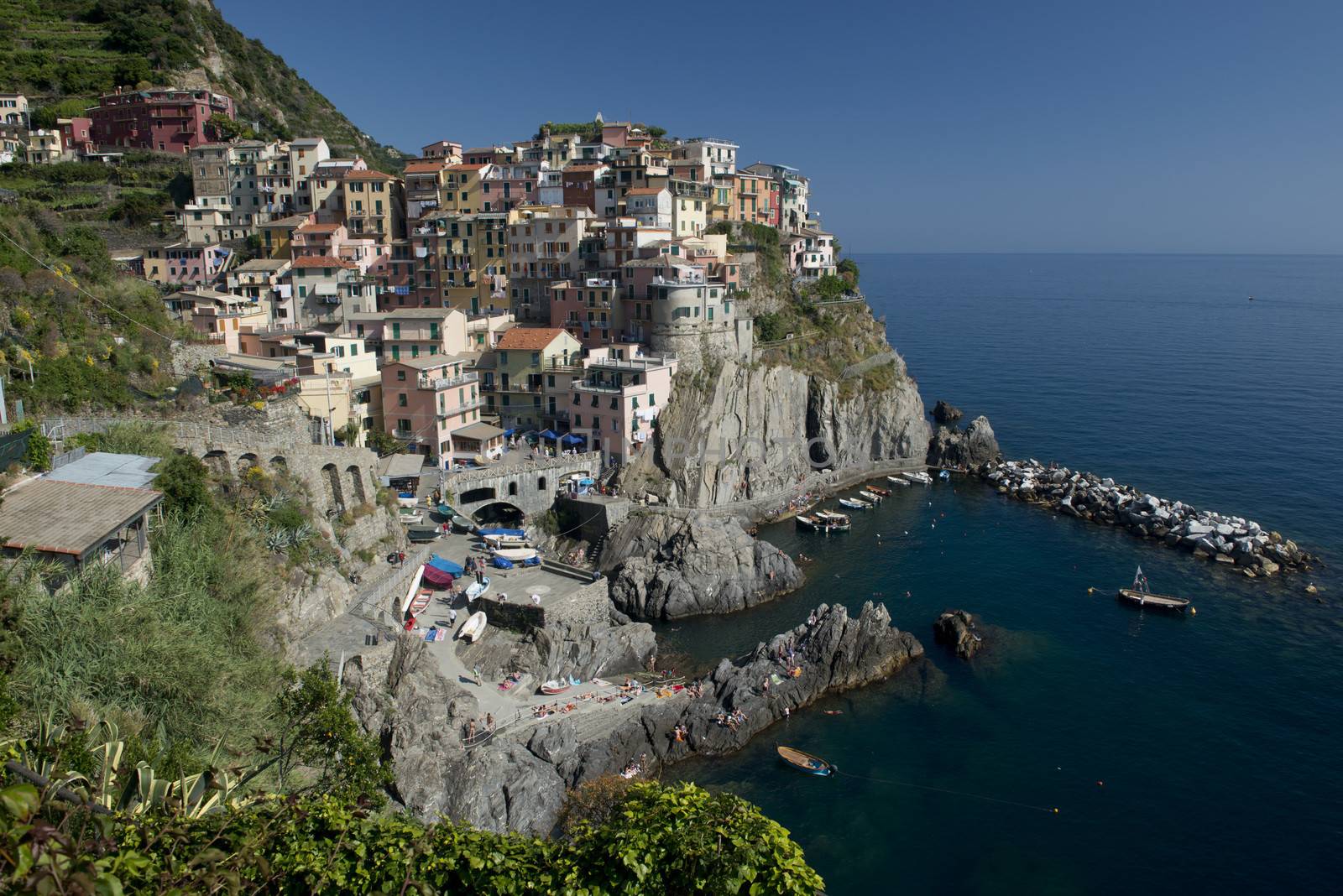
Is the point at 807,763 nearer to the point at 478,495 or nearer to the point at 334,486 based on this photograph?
the point at 334,486

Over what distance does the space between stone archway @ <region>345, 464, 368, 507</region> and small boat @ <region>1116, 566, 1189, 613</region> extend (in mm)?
35462

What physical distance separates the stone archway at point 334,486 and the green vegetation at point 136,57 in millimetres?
53905

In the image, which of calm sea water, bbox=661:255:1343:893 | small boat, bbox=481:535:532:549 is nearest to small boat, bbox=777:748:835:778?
calm sea water, bbox=661:255:1343:893

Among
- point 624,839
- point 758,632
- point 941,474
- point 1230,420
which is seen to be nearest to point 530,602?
point 758,632

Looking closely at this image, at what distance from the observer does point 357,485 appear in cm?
3556

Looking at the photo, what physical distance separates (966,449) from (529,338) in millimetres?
32498

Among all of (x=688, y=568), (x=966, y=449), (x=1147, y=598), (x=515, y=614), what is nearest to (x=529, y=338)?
(x=688, y=568)

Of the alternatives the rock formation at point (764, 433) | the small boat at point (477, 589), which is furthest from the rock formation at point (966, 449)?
the small boat at point (477, 589)

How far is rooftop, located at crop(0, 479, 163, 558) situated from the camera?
18.9 metres

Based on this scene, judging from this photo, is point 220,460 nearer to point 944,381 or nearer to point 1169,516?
point 1169,516

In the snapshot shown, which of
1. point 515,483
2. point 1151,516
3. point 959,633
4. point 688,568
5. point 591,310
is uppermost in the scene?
point 591,310

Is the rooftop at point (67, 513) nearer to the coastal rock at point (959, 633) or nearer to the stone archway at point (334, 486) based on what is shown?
the stone archway at point (334, 486)

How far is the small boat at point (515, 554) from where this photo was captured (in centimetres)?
3984

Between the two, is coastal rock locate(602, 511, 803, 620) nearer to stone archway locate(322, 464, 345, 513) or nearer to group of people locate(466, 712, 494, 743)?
group of people locate(466, 712, 494, 743)
